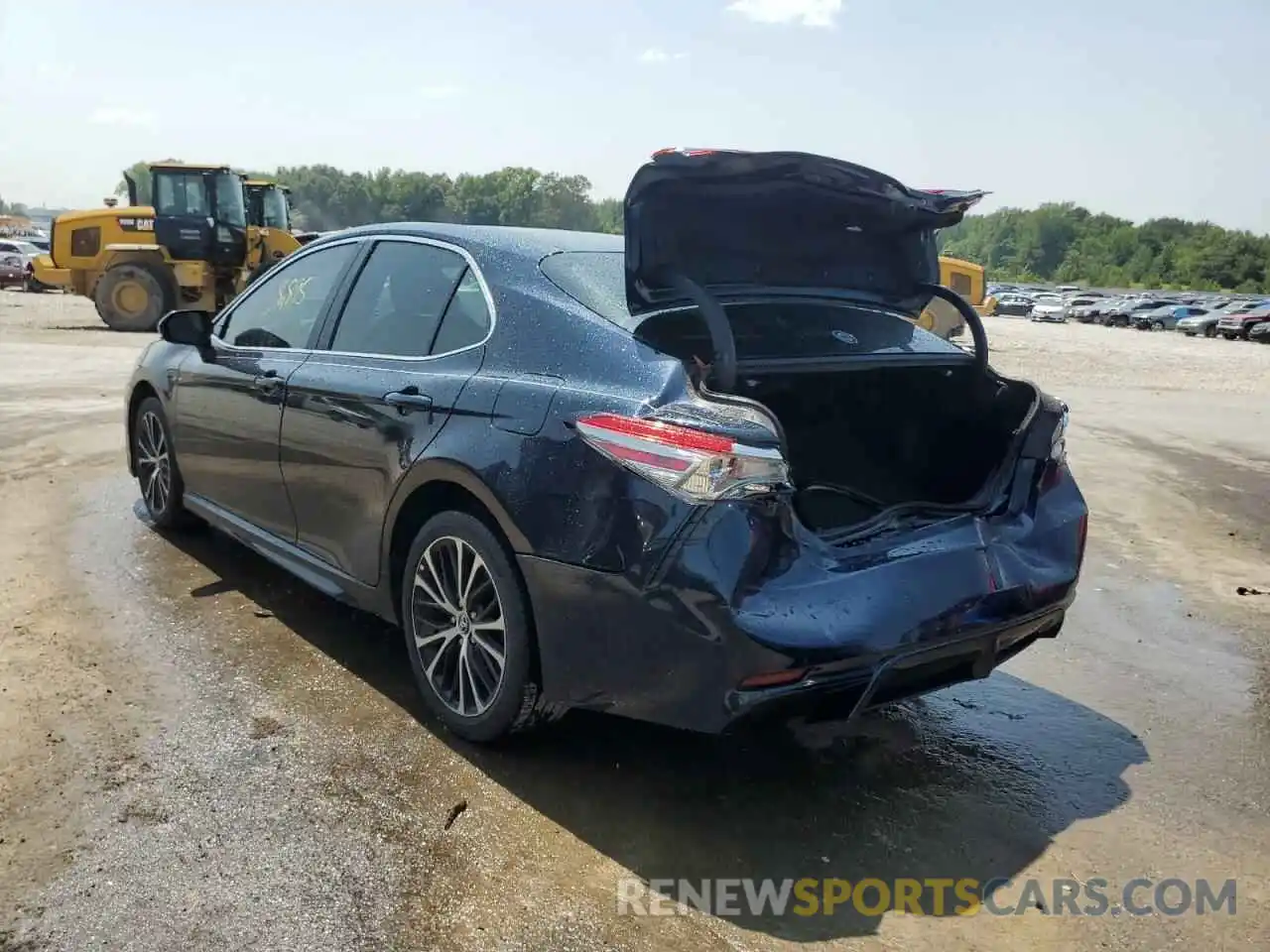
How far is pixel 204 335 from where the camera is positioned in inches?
194

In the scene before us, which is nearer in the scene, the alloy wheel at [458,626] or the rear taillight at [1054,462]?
the alloy wheel at [458,626]

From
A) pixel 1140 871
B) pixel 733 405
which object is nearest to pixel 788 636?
pixel 733 405

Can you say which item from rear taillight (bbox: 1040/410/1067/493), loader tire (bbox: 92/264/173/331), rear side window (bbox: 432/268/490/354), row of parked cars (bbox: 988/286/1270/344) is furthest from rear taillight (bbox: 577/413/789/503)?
row of parked cars (bbox: 988/286/1270/344)

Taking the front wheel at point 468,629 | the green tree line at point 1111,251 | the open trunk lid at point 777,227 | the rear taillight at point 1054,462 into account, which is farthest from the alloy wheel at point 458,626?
the green tree line at point 1111,251

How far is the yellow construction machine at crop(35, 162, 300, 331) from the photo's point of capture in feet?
63.3

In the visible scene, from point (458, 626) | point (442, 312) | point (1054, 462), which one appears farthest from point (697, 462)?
point (1054, 462)

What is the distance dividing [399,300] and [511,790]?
1.80 metres

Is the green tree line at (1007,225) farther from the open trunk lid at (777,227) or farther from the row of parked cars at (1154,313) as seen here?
the open trunk lid at (777,227)

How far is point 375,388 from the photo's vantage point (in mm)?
3678

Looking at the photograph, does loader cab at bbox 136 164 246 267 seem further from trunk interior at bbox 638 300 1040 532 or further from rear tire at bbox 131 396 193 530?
trunk interior at bbox 638 300 1040 532

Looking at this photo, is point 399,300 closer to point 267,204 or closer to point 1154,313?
point 267,204

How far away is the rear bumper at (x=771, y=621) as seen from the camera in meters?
2.70

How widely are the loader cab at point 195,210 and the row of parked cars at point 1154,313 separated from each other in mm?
27094

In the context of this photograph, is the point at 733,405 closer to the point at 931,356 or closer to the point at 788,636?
the point at 788,636
